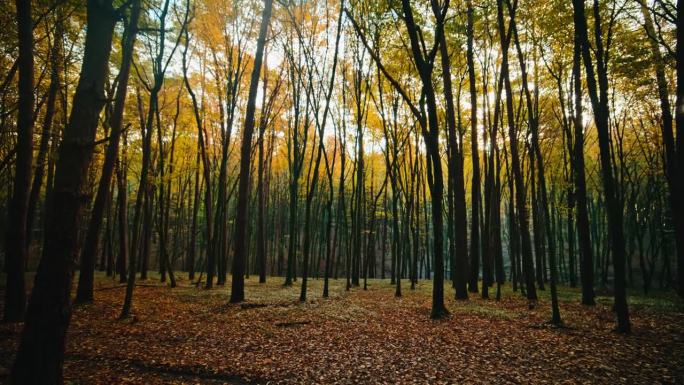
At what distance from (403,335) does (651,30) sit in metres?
16.0

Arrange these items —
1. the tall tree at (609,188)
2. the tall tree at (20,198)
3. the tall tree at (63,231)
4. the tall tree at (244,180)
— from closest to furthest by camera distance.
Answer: the tall tree at (63,231)
the tall tree at (20,198)
the tall tree at (609,188)
the tall tree at (244,180)

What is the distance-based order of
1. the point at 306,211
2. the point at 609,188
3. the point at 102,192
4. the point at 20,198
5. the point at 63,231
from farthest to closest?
1. the point at 306,211
2. the point at 102,192
3. the point at 609,188
4. the point at 20,198
5. the point at 63,231

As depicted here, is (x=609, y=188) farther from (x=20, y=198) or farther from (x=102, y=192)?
(x=102, y=192)

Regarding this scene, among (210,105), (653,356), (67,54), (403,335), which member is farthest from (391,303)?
(67,54)

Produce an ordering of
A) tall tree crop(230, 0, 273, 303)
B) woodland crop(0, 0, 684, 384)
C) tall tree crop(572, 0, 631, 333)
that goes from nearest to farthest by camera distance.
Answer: woodland crop(0, 0, 684, 384), tall tree crop(572, 0, 631, 333), tall tree crop(230, 0, 273, 303)

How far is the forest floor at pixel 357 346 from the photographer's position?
5.42 meters

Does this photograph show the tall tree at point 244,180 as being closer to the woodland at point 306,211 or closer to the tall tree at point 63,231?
the woodland at point 306,211

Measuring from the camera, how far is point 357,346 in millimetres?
7180

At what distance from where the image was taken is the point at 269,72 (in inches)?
722

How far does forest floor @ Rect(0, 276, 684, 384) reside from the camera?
17.8ft

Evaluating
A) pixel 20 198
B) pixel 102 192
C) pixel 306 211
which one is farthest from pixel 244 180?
pixel 20 198

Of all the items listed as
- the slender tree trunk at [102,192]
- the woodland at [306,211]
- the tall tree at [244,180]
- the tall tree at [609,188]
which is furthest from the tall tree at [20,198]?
the tall tree at [609,188]

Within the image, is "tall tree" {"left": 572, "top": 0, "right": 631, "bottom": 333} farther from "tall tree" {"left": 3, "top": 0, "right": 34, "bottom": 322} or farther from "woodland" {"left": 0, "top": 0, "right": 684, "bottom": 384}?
"tall tree" {"left": 3, "top": 0, "right": 34, "bottom": 322}

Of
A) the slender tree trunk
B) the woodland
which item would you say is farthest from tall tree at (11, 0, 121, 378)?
the slender tree trunk
